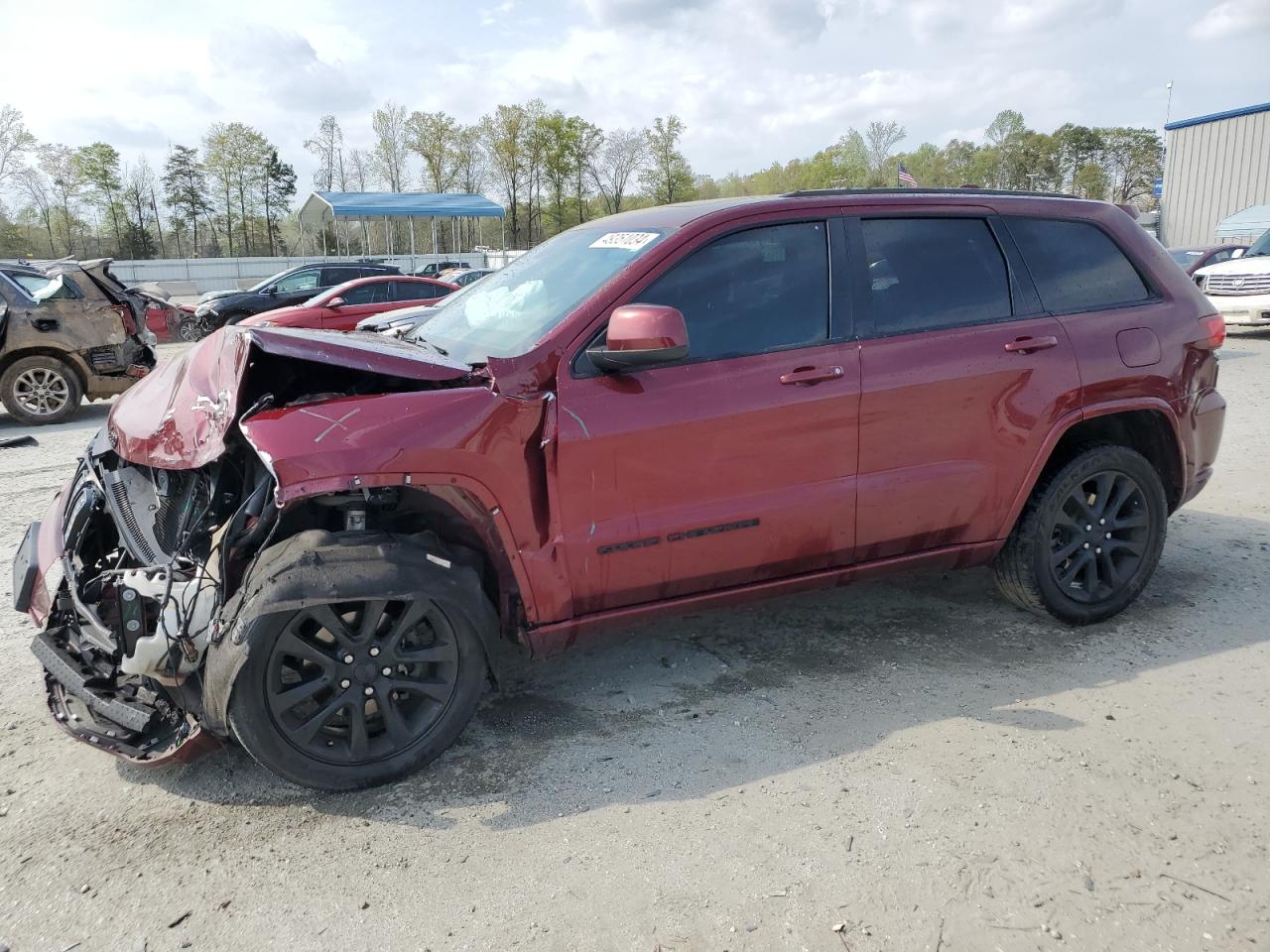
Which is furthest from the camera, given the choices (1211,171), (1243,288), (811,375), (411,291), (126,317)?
(1211,171)

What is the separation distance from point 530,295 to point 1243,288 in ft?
50.6

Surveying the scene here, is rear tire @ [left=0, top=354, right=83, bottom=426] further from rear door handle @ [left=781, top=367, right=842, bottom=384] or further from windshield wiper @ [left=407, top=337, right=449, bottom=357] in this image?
rear door handle @ [left=781, top=367, right=842, bottom=384]

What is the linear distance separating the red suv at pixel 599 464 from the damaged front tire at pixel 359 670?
0.01m

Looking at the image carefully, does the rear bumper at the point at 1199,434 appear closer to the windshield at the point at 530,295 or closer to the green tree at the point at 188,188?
the windshield at the point at 530,295

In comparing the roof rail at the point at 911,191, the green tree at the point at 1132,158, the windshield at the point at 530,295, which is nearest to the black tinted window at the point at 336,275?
the windshield at the point at 530,295

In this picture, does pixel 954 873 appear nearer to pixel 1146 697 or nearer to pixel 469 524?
pixel 1146 697

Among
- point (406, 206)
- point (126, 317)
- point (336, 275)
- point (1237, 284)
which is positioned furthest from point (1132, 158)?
point (126, 317)

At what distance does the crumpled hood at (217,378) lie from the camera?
284 cm

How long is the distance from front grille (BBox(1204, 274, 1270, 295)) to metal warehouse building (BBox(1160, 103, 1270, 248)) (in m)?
20.0

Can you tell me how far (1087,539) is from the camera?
4.00 m

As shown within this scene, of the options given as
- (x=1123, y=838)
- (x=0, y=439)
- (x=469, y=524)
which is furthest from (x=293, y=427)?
(x=0, y=439)

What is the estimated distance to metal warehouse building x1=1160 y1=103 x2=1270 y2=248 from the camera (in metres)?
31.1

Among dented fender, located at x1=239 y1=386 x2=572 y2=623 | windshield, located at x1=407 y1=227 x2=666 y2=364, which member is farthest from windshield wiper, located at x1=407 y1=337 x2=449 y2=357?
dented fender, located at x1=239 y1=386 x2=572 y2=623

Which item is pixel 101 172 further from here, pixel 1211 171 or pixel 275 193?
pixel 1211 171
